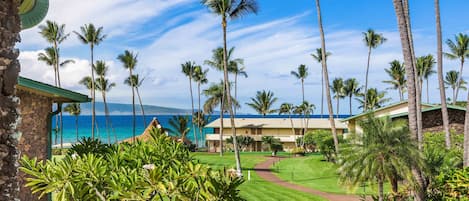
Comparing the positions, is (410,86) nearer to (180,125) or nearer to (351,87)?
(180,125)

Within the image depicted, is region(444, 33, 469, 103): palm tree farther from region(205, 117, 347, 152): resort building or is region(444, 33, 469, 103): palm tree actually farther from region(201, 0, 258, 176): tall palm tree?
region(201, 0, 258, 176): tall palm tree

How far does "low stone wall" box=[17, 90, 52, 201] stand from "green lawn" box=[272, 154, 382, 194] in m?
15.7

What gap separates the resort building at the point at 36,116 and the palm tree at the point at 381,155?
897 cm

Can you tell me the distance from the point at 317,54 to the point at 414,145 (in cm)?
4823

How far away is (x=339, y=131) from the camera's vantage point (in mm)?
57812

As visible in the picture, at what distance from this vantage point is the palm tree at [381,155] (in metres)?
12.9

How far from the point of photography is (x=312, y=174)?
31219mm

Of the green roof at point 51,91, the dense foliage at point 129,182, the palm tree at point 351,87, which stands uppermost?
the palm tree at point 351,87

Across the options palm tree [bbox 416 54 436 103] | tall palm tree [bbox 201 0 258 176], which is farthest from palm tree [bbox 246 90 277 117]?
tall palm tree [bbox 201 0 258 176]

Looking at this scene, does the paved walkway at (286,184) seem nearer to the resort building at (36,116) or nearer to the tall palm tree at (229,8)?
the tall palm tree at (229,8)

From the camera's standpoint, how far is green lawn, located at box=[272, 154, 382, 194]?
24131 millimetres

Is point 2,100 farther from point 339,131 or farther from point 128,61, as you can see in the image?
point 339,131

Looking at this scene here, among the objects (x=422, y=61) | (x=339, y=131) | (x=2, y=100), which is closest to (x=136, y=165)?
(x=2, y=100)

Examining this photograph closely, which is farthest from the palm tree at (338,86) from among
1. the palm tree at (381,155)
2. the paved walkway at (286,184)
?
the palm tree at (381,155)
